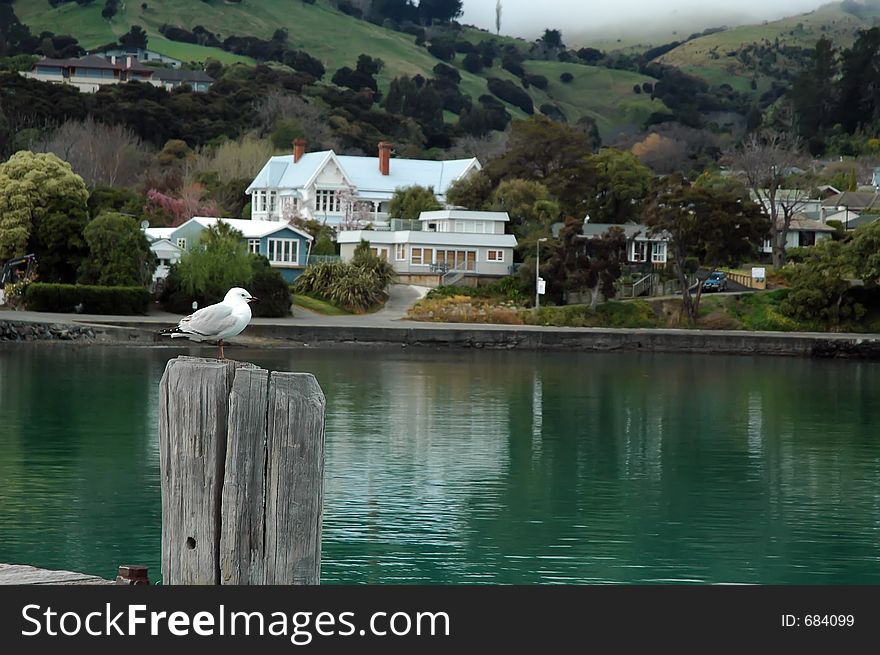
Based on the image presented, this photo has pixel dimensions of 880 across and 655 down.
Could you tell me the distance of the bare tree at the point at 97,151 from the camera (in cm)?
10081

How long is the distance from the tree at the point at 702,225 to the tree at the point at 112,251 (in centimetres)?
2353

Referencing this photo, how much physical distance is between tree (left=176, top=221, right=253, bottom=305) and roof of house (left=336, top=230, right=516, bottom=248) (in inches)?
519

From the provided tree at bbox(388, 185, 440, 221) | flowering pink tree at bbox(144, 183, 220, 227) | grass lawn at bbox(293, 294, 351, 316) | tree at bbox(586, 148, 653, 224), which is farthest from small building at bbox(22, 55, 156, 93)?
grass lawn at bbox(293, 294, 351, 316)

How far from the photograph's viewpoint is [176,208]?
86.4m

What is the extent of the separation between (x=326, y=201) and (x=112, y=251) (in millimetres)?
31306

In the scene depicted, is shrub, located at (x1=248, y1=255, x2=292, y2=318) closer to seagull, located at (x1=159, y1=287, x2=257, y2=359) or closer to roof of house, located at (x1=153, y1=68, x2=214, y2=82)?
seagull, located at (x1=159, y1=287, x2=257, y2=359)

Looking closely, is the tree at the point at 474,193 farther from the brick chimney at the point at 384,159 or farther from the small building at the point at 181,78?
the small building at the point at 181,78

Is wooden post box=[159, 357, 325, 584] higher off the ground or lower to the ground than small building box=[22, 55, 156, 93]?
lower

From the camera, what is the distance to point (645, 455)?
2845 centimetres

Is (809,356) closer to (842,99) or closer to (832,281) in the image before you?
(832,281)

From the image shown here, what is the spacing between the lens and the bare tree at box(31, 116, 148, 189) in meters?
101

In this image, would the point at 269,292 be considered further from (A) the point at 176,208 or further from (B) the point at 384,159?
(B) the point at 384,159

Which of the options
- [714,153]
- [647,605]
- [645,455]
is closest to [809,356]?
[645,455]

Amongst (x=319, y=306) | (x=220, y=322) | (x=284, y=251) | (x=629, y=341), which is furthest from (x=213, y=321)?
(x=284, y=251)
